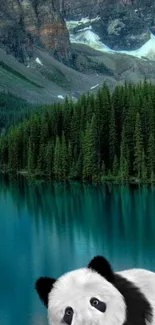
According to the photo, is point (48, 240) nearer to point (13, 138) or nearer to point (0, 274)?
point (0, 274)

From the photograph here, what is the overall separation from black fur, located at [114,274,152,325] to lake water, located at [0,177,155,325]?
55.5 ft

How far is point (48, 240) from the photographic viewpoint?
4328cm

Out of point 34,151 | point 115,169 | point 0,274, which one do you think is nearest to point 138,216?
point 0,274

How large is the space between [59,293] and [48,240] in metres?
38.4

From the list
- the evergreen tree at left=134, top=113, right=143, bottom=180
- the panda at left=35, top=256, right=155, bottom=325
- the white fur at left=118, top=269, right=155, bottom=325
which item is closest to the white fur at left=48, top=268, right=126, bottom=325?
the panda at left=35, top=256, right=155, bottom=325

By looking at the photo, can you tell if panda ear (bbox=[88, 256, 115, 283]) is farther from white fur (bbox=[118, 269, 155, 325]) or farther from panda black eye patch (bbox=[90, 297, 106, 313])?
white fur (bbox=[118, 269, 155, 325])

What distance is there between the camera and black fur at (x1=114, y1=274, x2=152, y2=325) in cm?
530

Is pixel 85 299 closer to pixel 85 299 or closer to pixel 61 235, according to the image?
pixel 85 299

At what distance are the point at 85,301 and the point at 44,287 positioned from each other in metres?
0.50

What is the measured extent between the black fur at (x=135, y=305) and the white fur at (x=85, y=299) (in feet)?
0.48

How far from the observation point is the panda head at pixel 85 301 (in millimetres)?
5004

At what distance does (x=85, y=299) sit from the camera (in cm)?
505

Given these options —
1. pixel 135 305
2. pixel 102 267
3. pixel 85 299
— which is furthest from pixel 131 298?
pixel 85 299

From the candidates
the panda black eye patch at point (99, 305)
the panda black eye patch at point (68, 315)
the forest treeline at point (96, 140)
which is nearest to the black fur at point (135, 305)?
the panda black eye patch at point (99, 305)
